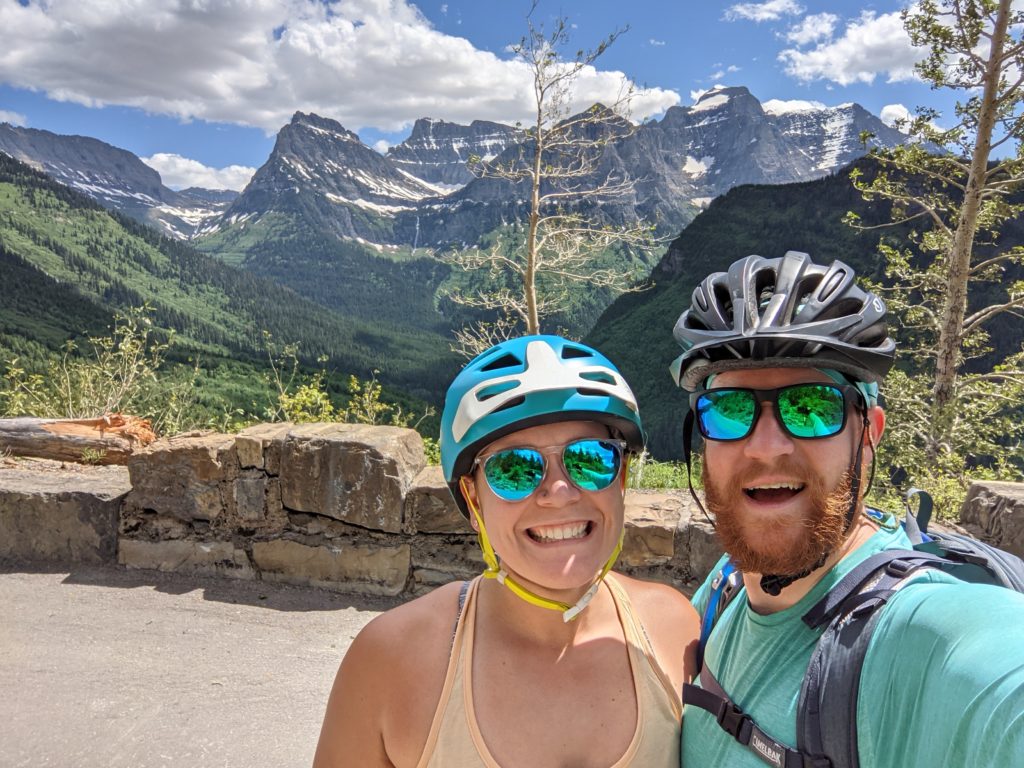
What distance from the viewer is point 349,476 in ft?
15.6

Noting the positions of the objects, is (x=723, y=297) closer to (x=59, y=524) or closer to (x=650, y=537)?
(x=650, y=537)

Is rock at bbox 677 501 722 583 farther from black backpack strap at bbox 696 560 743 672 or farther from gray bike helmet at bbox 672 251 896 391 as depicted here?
gray bike helmet at bbox 672 251 896 391

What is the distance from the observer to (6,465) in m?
6.25

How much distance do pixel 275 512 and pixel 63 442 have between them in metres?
3.36

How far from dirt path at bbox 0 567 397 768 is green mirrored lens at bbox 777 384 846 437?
306 centimetres

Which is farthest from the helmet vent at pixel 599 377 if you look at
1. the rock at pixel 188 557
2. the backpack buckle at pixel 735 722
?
the rock at pixel 188 557

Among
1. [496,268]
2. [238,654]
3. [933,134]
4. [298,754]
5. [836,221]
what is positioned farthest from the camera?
[836,221]

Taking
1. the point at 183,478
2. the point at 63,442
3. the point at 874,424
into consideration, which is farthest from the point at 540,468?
the point at 63,442

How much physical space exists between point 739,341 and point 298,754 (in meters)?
3.15

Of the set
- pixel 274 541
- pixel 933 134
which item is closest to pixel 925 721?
pixel 274 541

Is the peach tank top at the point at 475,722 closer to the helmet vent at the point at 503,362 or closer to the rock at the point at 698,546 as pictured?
the helmet vent at the point at 503,362

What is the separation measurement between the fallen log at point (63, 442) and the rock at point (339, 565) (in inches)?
106

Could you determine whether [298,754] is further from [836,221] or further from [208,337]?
[208,337]

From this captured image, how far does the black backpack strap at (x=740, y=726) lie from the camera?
1.11 meters
